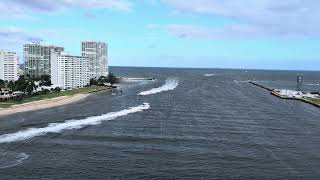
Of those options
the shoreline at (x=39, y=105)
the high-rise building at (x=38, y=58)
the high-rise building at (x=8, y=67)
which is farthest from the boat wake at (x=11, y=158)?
the high-rise building at (x=38, y=58)

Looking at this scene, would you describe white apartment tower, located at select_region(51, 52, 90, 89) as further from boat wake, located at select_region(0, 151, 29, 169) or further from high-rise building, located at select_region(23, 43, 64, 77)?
boat wake, located at select_region(0, 151, 29, 169)

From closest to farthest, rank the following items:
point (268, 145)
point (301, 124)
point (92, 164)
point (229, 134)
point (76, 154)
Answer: point (92, 164), point (76, 154), point (268, 145), point (229, 134), point (301, 124)

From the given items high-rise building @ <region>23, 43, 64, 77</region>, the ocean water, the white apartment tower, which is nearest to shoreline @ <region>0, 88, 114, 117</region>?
the ocean water

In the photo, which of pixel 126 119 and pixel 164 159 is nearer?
pixel 164 159

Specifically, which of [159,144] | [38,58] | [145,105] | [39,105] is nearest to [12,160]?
[159,144]

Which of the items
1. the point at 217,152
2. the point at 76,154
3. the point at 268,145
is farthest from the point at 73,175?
the point at 268,145

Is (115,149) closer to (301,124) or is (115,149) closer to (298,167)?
(298,167)

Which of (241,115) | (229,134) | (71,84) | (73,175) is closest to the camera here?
(73,175)

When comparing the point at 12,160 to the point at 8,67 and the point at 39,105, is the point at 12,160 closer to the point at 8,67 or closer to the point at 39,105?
the point at 39,105
